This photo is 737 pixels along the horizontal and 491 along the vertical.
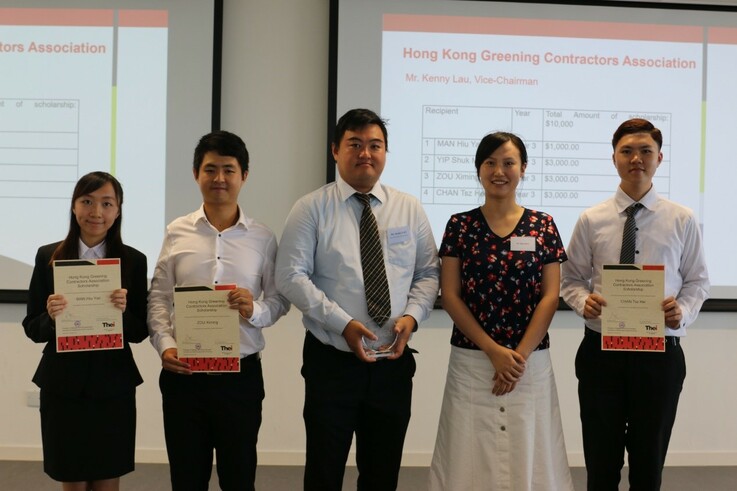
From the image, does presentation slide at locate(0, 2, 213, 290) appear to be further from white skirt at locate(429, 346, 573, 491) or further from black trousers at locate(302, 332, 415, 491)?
white skirt at locate(429, 346, 573, 491)

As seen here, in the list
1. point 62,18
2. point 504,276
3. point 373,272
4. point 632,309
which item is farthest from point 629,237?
point 62,18

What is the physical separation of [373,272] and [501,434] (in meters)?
0.75

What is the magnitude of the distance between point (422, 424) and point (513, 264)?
192 cm

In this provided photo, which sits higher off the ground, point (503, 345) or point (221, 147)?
point (221, 147)

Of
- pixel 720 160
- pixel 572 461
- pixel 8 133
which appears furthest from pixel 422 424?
pixel 8 133

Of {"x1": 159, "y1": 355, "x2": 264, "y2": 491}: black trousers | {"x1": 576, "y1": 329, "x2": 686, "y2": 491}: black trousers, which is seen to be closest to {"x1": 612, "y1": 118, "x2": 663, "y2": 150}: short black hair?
{"x1": 576, "y1": 329, "x2": 686, "y2": 491}: black trousers

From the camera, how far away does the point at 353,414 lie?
7.39ft

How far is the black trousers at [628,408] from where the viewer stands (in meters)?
2.33

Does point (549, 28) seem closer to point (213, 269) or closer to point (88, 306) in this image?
point (213, 269)

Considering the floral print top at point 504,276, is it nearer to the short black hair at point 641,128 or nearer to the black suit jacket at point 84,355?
the short black hair at point 641,128

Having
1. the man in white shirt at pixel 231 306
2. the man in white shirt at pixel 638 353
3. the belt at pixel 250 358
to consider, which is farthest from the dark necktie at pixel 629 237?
the belt at pixel 250 358

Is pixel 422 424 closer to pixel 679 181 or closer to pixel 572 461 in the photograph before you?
pixel 572 461

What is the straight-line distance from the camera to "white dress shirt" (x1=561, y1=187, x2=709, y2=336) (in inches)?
95.0

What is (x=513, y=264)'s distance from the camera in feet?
7.48
